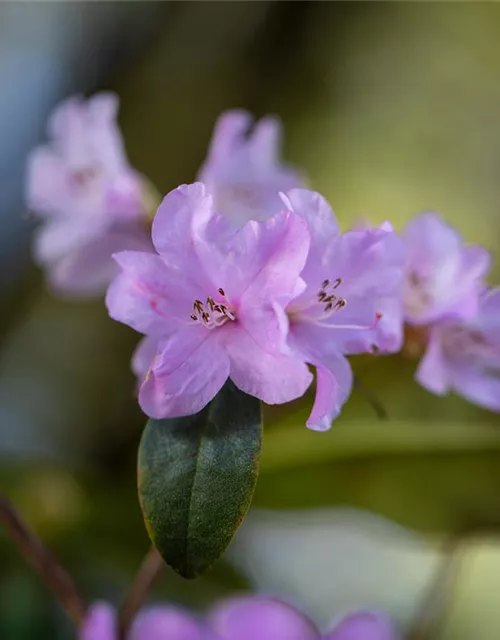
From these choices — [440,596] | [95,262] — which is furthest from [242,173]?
[440,596]

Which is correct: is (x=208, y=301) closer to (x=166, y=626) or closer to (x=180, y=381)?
(x=180, y=381)

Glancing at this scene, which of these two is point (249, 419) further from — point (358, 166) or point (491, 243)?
point (358, 166)

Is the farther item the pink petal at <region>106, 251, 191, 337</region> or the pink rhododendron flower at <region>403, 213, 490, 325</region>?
the pink rhododendron flower at <region>403, 213, 490, 325</region>

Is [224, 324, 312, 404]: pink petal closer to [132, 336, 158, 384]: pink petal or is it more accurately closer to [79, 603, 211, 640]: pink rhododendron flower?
[132, 336, 158, 384]: pink petal

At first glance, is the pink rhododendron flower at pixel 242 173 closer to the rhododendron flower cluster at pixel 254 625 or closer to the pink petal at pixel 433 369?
the pink petal at pixel 433 369

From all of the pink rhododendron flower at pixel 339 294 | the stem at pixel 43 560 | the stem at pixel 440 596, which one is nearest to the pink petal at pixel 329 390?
the pink rhododendron flower at pixel 339 294

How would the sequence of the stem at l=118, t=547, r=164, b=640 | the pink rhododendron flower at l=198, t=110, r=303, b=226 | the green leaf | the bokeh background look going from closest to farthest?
the green leaf < the stem at l=118, t=547, r=164, b=640 < the pink rhododendron flower at l=198, t=110, r=303, b=226 < the bokeh background

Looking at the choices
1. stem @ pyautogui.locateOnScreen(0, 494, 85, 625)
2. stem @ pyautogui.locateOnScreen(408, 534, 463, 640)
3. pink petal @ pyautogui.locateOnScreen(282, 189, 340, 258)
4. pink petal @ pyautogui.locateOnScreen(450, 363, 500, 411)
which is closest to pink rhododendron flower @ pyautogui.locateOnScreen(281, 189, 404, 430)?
pink petal @ pyautogui.locateOnScreen(282, 189, 340, 258)

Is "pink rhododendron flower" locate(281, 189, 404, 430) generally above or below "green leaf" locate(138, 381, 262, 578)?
above
